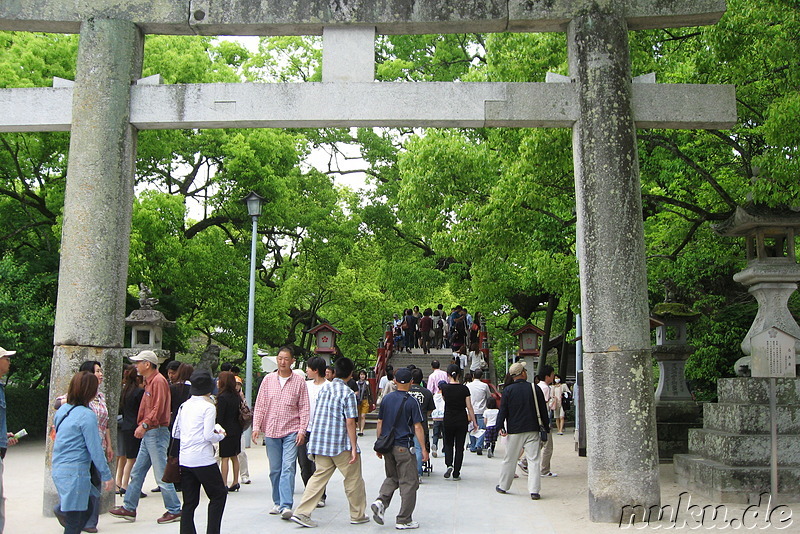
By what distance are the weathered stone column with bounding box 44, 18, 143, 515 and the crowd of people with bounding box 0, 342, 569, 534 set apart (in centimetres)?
54

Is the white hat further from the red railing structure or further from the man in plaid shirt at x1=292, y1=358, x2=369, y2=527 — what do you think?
the red railing structure

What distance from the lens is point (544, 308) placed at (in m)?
28.8

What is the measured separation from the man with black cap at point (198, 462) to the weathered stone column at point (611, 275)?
3.97 meters

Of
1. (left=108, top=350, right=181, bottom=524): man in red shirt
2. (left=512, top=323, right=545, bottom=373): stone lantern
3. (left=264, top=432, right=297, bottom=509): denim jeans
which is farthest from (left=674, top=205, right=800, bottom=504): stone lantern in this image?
(left=512, top=323, right=545, bottom=373): stone lantern

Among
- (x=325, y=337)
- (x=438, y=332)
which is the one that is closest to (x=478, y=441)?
(x=325, y=337)

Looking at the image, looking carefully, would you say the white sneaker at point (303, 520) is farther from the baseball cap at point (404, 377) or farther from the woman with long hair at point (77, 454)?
the woman with long hair at point (77, 454)

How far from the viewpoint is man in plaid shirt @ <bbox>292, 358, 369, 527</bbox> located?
7598 mm

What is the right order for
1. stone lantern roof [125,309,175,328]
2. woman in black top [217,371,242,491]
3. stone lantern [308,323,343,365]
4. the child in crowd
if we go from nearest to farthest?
woman in black top [217,371,242,491] → the child in crowd → stone lantern roof [125,309,175,328] → stone lantern [308,323,343,365]

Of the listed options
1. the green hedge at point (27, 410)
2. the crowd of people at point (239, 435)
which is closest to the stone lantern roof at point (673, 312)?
the crowd of people at point (239, 435)

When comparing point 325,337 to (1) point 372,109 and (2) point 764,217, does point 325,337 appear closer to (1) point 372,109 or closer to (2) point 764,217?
(2) point 764,217

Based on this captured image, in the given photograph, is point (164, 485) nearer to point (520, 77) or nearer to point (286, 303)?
point (520, 77)

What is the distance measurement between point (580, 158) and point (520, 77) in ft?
15.5

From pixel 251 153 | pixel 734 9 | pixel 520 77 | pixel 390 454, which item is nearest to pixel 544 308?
pixel 251 153

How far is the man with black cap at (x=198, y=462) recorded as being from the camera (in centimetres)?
622
